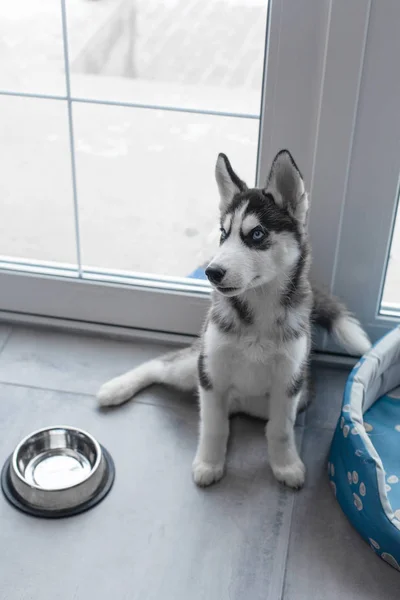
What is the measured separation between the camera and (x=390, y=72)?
179 cm

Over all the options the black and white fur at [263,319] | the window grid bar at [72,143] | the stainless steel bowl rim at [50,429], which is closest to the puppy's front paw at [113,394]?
the stainless steel bowl rim at [50,429]

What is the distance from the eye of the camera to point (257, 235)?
1.53 metres

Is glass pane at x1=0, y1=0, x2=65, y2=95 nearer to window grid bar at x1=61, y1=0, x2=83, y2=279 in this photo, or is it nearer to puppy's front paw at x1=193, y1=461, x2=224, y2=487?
window grid bar at x1=61, y1=0, x2=83, y2=279

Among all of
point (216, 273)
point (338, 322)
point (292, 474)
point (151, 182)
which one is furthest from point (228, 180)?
point (292, 474)

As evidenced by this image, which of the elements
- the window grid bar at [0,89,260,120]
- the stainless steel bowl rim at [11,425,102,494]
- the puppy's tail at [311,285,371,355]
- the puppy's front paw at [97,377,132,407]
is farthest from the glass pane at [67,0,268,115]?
the stainless steel bowl rim at [11,425,102,494]

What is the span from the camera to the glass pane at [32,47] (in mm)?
1945

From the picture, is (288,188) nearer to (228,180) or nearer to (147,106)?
(228,180)

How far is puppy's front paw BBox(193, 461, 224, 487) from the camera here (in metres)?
1.77

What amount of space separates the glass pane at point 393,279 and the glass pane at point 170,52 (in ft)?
1.74

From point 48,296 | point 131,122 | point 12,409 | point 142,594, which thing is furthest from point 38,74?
point 142,594

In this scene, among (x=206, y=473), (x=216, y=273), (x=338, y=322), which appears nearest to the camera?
(x=216, y=273)

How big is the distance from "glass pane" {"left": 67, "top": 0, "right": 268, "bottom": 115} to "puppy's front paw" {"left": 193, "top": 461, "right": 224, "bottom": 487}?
35.2 inches

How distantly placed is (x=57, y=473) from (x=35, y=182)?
88cm

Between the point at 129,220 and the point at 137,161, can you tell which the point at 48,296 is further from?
the point at 137,161
